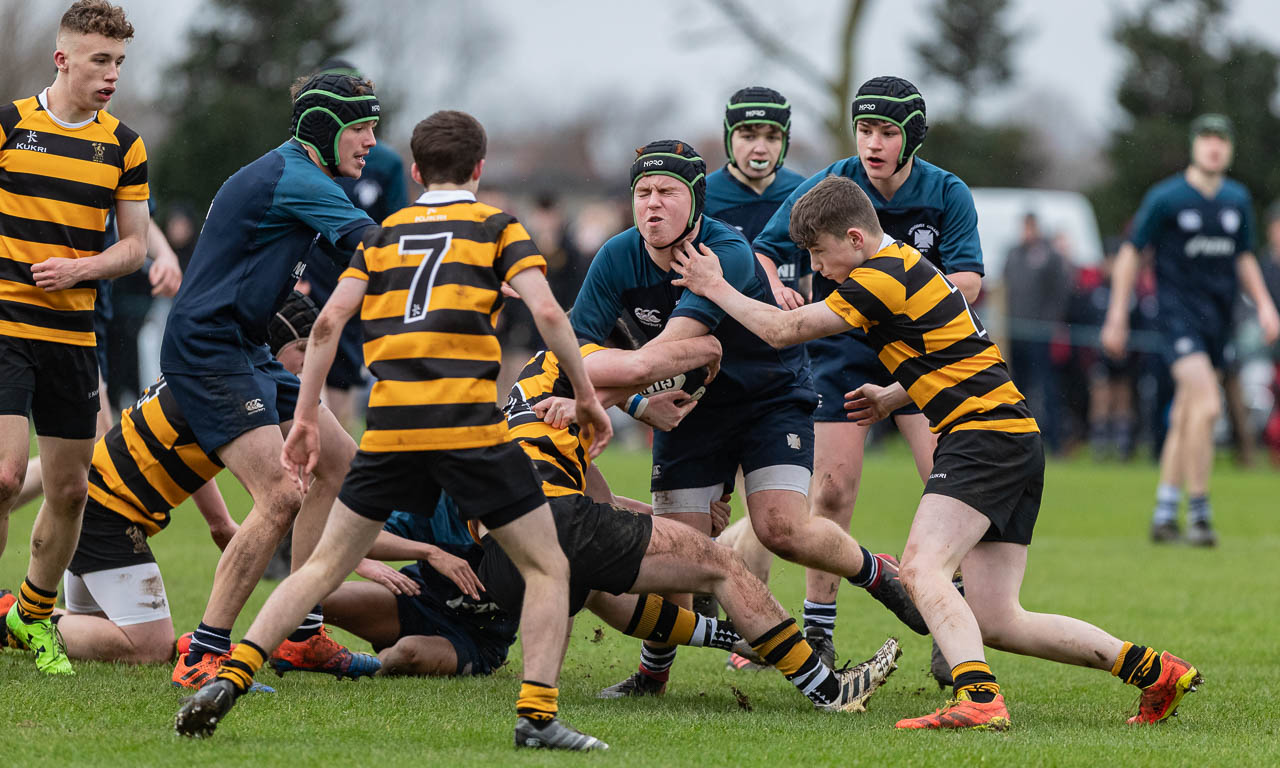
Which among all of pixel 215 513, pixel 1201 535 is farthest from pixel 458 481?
pixel 1201 535

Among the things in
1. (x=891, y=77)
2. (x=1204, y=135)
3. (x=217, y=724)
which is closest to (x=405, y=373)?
(x=217, y=724)

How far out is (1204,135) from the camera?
11.4m

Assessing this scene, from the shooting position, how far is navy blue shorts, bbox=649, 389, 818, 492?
241 inches

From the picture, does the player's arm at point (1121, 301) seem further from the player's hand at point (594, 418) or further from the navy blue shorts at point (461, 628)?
the player's hand at point (594, 418)

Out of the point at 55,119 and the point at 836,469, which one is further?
the point at 836,469

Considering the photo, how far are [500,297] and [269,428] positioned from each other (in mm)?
1441

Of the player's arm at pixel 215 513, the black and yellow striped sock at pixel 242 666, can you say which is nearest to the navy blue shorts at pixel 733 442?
the player's arm at pixel 215 513

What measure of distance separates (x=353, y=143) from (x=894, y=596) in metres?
2.91

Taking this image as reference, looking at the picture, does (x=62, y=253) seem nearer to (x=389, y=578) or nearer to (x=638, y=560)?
(x=389, y=578)

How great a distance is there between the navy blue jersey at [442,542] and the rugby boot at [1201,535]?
22.2 ft

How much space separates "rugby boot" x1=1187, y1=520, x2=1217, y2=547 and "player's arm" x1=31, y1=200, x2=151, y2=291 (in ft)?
26.5

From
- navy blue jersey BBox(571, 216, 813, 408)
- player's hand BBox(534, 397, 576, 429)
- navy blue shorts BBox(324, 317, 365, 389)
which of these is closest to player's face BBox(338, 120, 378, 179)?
navy blue jersey BBox(571, 216, 813, 408)

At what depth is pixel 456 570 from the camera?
241 inches

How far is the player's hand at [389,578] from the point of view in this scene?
6.24 metres
